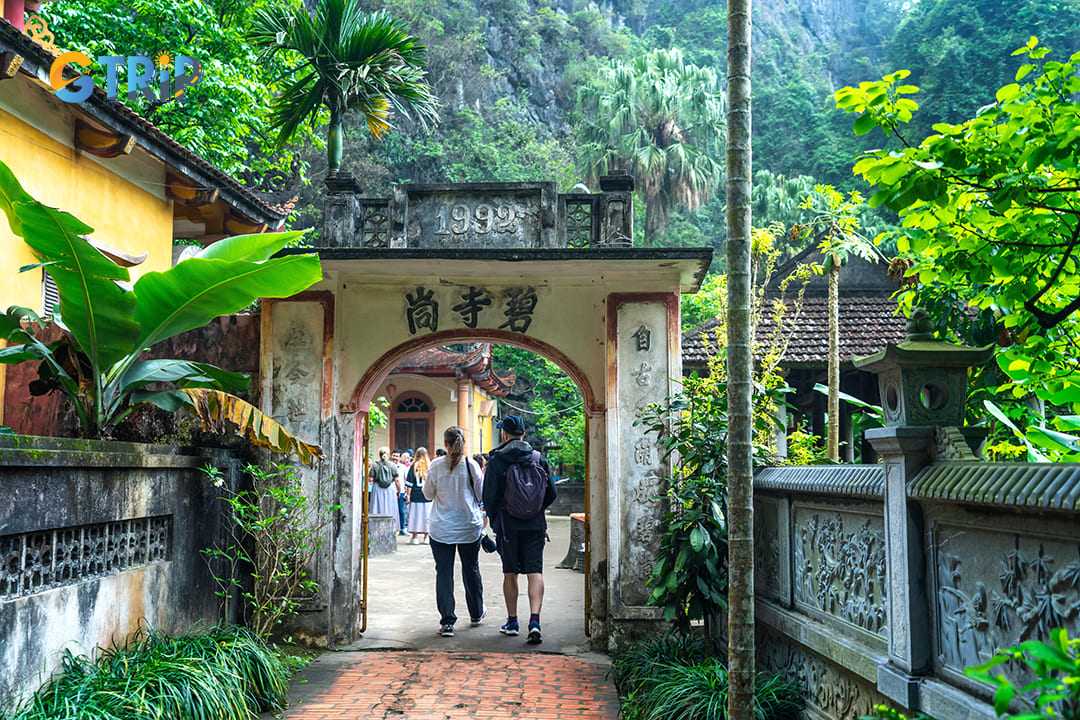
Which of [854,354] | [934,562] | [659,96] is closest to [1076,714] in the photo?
[934,562]

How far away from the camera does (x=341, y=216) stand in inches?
316

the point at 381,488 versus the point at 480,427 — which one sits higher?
the point at 480,427

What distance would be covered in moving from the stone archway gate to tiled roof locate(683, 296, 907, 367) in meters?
4.03

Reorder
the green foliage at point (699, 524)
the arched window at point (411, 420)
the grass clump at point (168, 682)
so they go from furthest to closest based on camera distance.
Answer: the arched window at point (411, 420), the green foliage at point (699, 524), the grass clump at point (168, 682)

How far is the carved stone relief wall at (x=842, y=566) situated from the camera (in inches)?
161

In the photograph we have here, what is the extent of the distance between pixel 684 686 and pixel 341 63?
360 inches

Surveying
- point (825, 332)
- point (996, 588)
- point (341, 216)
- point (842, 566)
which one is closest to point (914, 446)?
point (996, 588)

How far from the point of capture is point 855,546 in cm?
437

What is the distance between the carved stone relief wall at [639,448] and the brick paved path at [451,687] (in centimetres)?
93

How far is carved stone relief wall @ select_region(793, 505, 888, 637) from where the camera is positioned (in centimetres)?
410

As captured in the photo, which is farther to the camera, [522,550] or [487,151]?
[487,151]

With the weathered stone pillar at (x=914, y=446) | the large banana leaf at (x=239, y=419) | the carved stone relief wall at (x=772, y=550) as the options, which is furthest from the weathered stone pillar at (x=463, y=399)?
the weathered stone pillar at (x=914, y=446)

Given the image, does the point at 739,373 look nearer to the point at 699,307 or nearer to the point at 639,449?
the point at 639,449

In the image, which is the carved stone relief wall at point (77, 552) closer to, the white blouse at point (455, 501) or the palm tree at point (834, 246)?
the white blouse at point (455, 501)
